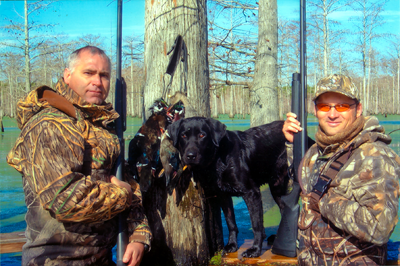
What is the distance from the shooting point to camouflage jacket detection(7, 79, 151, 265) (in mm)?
1922

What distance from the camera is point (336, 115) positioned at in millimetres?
2203

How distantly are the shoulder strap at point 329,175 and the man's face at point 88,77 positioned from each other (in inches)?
61.4

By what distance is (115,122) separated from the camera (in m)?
2.55

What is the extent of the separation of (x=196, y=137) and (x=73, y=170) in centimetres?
201

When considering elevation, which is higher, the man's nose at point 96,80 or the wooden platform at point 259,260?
the man's nose at point 96,80

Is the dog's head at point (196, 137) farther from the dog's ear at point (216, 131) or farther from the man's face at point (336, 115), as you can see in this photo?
the man's face at point (336, 115)

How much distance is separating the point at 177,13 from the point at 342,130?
2.42 metres

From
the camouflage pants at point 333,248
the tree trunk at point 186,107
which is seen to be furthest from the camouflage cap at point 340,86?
the tree trunk at point 186,107

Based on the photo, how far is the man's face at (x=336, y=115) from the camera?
7.17 feet

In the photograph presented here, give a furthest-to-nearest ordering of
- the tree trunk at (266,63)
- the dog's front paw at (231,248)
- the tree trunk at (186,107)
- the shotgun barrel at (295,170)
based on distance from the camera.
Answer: the tree trunk at (266,63)
the dog's front paw at (231,248)
the tree trunk at (186,107)
the shotgun barrel at (295,170)

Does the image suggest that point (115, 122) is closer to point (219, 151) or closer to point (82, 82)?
point (82, 82)

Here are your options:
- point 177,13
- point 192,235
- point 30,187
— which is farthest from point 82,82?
point 192,235

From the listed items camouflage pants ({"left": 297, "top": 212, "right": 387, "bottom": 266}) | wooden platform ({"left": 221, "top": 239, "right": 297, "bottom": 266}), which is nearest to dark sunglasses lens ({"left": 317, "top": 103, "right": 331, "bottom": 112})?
camouflage pants ({"left": 297, "top": 212, "right": 387, "bottom": 266})

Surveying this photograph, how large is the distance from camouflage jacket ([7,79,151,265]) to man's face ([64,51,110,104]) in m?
0.08
